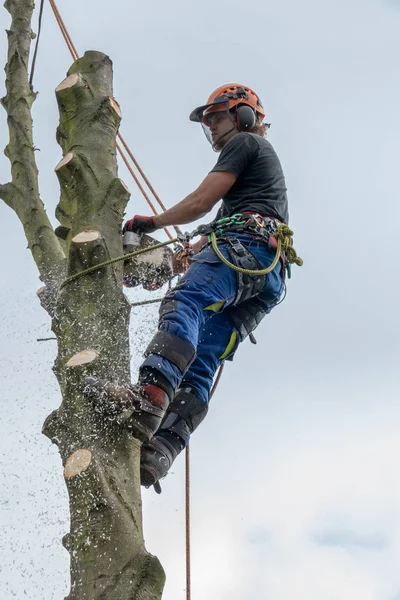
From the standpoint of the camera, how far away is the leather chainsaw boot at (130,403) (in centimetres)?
278

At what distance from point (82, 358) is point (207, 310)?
699 millimetres

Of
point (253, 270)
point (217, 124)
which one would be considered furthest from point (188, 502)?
point (217, 124)

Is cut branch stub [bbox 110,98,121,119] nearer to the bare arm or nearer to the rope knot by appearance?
the bare arm

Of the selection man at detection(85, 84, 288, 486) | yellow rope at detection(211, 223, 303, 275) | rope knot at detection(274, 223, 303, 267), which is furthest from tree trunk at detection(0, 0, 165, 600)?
rope knot at detection(274, 223, 303, 267)

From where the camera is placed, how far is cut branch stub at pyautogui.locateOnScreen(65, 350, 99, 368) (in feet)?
9.54

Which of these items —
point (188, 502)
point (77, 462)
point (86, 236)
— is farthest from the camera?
point (188, 502)

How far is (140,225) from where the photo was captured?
3.62 m

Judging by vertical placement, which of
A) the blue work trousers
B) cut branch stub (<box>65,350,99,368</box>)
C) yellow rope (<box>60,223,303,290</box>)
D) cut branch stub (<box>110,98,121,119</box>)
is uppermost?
cut branch stub (<box>110,98,121,119</box>)

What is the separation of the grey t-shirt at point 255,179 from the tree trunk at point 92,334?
55cm

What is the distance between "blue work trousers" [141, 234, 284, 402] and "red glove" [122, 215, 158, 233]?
0.25 meters

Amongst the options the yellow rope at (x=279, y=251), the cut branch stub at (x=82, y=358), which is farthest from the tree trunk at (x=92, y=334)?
the yellow rope at (x=279, y=251)

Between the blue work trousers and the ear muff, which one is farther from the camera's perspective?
the ear muff

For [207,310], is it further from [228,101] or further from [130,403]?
[228,101]

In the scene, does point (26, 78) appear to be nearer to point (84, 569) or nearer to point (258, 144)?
point (258, 144)
